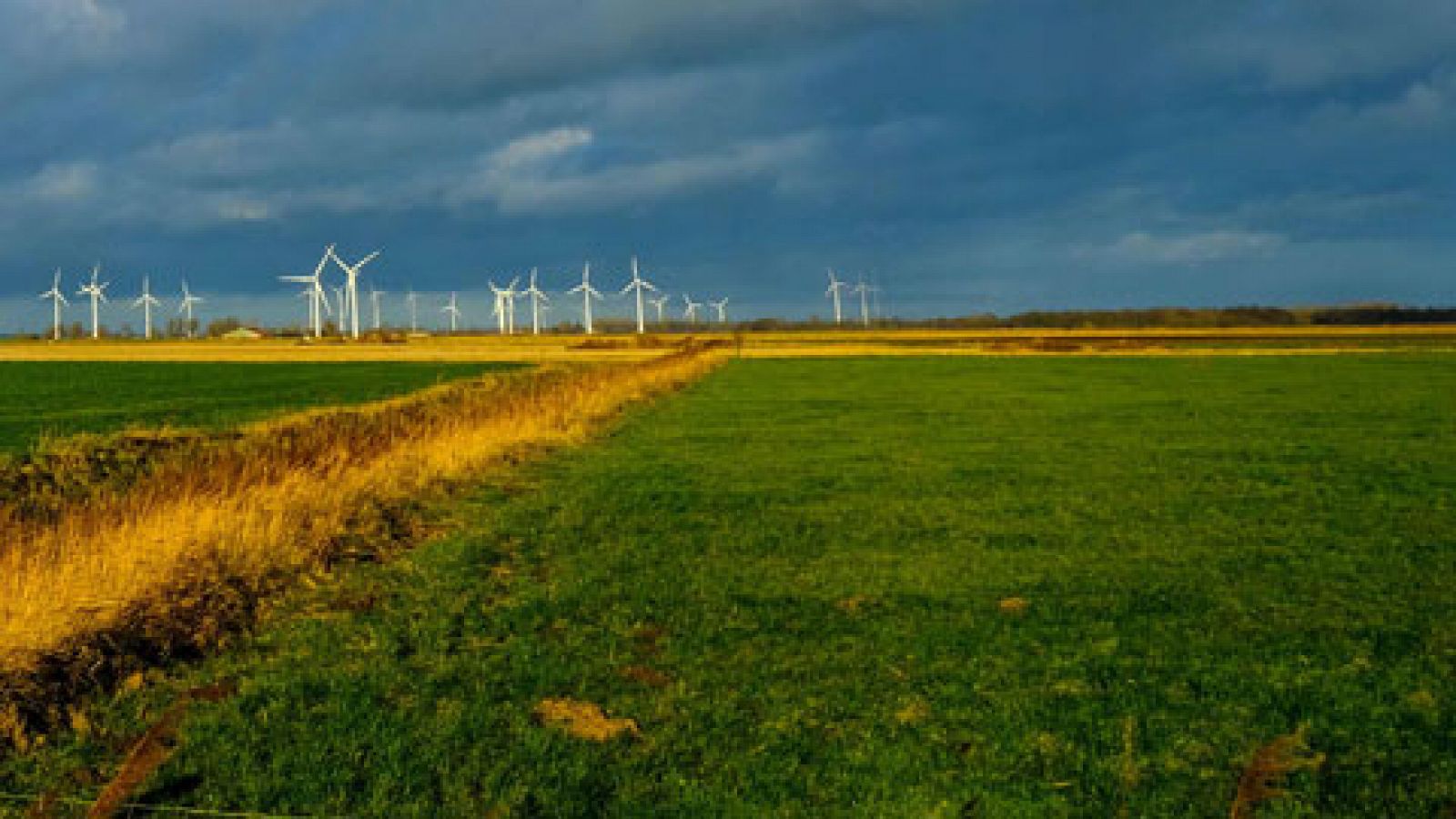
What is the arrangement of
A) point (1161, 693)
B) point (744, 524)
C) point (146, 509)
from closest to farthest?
point (1161, 693), point (146, 509), point (744, 524)

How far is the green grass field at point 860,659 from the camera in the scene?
6.35m

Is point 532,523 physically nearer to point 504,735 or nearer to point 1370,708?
point 504,735

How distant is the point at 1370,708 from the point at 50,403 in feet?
140

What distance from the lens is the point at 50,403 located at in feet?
132

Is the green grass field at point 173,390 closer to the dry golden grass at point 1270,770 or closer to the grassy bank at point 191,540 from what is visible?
the grassy bank at point 191,540

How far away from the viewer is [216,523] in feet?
37.6

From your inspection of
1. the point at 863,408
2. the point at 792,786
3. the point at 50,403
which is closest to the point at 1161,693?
the point at 792,786

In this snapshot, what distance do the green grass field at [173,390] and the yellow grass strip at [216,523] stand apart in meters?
8.09

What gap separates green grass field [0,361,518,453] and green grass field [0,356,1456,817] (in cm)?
1781

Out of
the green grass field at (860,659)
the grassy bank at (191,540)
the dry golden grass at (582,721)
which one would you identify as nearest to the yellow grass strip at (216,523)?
the grassy bank at (191,540)

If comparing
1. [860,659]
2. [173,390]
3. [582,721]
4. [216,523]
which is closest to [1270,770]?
[860,659]

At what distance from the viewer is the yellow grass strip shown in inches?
343

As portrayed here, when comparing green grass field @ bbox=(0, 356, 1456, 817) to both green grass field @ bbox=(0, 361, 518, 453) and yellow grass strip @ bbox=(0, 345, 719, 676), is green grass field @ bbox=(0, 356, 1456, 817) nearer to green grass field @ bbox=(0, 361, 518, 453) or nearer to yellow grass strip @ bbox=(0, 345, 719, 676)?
yellow grass strip @ bbox=(0, 345, 719, 676)

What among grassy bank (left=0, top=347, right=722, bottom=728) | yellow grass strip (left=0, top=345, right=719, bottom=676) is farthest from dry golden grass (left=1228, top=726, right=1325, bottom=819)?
yellow grass strip (left=0, top=345, right=719, bottom=676)
